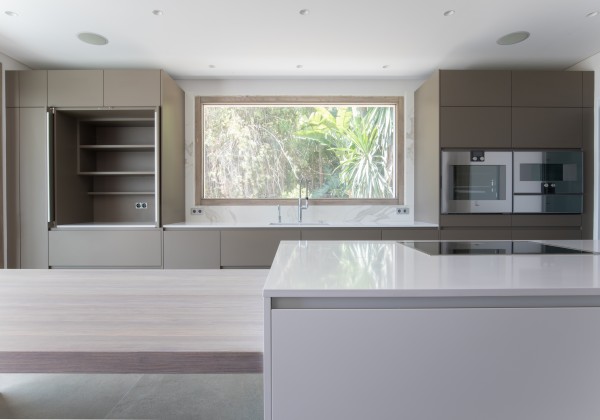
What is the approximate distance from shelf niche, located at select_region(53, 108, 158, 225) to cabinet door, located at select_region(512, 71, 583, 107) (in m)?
3.47

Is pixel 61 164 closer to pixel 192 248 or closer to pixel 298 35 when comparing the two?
pixel 192 248

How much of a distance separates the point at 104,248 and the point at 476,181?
11.4 feet

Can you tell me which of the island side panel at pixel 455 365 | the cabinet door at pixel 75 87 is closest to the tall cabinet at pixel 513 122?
the island side panel at pixel 455 365

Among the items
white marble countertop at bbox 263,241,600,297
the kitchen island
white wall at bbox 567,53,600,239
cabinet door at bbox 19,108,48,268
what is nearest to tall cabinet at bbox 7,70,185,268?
cabinet door at bbox 19,108,48,268

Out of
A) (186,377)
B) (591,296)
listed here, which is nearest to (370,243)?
(591,296)

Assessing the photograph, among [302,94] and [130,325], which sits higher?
[302,94]

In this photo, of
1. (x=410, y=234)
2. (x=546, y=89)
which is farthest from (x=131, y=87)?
(x=546, y=89)

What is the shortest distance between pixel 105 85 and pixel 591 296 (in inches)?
146

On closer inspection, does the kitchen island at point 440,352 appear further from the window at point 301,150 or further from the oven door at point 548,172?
the window at point 301,150

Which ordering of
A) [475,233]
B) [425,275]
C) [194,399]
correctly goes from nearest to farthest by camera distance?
[425,275]
[194,399]
[475,233]

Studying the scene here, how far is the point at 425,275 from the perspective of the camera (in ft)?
2.97

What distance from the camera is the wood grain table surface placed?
725mm

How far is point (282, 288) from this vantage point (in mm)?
755

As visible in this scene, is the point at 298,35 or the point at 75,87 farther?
the point at 75,87
